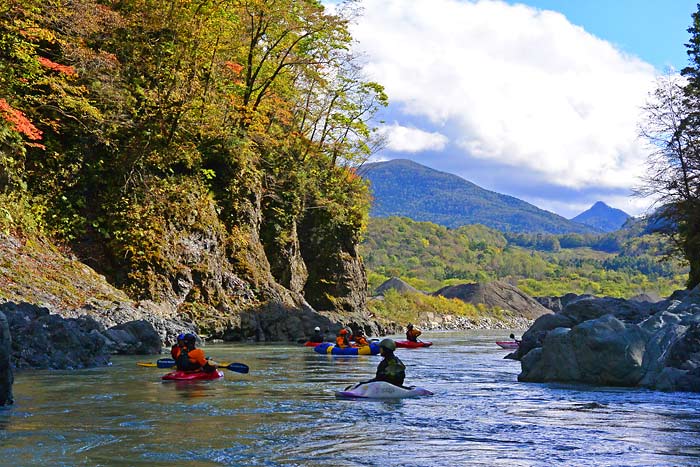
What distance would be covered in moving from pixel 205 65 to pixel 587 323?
68.3 feet

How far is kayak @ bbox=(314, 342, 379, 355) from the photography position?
24.6 meters

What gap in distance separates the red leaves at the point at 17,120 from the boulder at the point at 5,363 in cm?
1419

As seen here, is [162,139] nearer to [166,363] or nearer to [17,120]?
[17,120]

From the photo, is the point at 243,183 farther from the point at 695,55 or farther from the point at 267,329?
the point at 695,55

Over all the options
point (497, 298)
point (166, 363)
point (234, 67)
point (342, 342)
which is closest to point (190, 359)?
point (166, 363)

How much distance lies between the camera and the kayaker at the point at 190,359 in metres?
14.8

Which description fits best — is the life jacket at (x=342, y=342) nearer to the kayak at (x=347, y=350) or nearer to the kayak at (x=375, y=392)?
the kayak at (x=347, y=350)

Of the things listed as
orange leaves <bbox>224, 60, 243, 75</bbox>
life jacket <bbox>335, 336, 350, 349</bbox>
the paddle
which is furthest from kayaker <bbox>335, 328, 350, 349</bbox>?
orange leaves <bbox>224, 60, 243, 75</bbox>

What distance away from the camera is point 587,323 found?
1537 cm

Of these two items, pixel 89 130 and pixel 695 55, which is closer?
pixel 89 130

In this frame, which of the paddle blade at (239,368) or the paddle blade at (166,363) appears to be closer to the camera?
the paddle blade at (239,368)

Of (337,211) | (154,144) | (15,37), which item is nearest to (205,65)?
(154,144)

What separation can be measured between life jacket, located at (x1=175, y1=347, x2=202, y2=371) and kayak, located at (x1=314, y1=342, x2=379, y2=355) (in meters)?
10.1

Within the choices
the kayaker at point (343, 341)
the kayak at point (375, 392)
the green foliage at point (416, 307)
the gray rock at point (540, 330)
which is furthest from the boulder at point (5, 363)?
the green foliage at point (416, 307)
